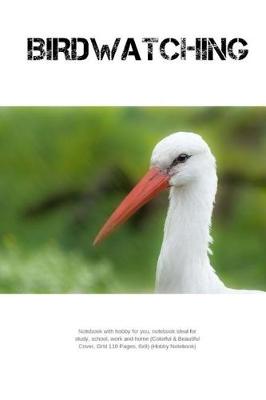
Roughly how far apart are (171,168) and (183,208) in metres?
0.18

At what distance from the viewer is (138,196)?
352cm

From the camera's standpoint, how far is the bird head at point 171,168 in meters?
3.39

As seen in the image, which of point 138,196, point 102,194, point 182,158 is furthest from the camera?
point 102,194

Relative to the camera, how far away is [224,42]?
372 centimetres

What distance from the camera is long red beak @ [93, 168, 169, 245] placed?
3.45 meters

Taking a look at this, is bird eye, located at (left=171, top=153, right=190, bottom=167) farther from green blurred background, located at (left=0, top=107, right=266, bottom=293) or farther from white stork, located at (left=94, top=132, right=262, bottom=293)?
green blurred background, located at (left=0, top=107, right=266, bottom=293)

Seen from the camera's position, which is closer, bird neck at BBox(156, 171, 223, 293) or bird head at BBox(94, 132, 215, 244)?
bird head at BBox(94, 132, 215, 244)

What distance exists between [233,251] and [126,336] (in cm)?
59

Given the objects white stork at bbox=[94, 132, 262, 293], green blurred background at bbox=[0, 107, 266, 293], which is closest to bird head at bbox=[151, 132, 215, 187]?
white stork at bbox=[94, 132, 262, 293]

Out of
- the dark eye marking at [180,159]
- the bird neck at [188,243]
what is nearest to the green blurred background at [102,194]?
the bird neck at [188,243]

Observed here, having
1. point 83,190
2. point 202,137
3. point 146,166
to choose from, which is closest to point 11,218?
point 83,190

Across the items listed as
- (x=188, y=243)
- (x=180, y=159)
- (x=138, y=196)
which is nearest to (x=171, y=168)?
(x=180, y=159)

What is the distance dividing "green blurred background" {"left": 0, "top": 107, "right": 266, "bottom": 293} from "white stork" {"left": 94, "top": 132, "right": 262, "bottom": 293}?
22cm

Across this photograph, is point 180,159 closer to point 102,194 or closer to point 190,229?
point 190,229
